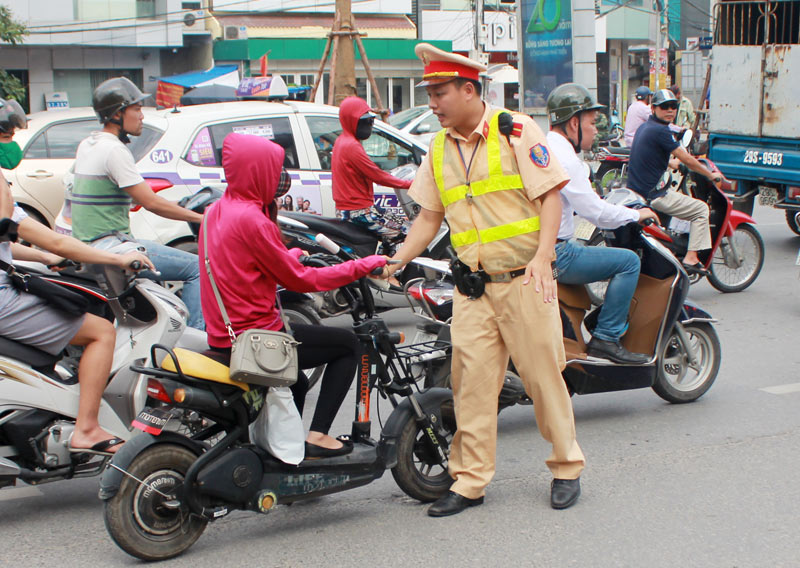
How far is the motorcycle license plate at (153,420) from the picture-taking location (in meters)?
3.59

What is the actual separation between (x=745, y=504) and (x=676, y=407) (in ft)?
4.95

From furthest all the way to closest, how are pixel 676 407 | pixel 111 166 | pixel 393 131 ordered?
pixel 393 131 < pixel 676 407 < pixel 111 166

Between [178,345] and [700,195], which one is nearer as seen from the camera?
[178,345]

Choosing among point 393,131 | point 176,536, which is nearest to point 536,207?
point 176,536

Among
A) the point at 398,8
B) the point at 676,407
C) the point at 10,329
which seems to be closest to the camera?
the point at 10,329

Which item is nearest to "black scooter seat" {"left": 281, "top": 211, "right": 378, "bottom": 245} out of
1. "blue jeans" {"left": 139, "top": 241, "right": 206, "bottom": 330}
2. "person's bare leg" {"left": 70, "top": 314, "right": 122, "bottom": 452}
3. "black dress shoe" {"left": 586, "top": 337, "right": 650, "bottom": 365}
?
"blue jeans" {"left": 139, "top": 241, "right": 206, "bottom": 330}

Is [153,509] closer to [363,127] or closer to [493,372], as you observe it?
A: [493,372]

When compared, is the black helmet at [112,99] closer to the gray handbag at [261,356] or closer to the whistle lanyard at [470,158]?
the gray handbag at [261,356]

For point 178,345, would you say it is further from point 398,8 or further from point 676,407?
point 398,8

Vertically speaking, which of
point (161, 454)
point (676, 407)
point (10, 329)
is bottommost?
point (676, 407)

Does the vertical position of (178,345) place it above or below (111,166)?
below

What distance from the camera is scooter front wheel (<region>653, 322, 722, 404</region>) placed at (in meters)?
5.64

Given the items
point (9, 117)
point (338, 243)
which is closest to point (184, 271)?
point (9, 117)

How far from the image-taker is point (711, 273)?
29.3ft
